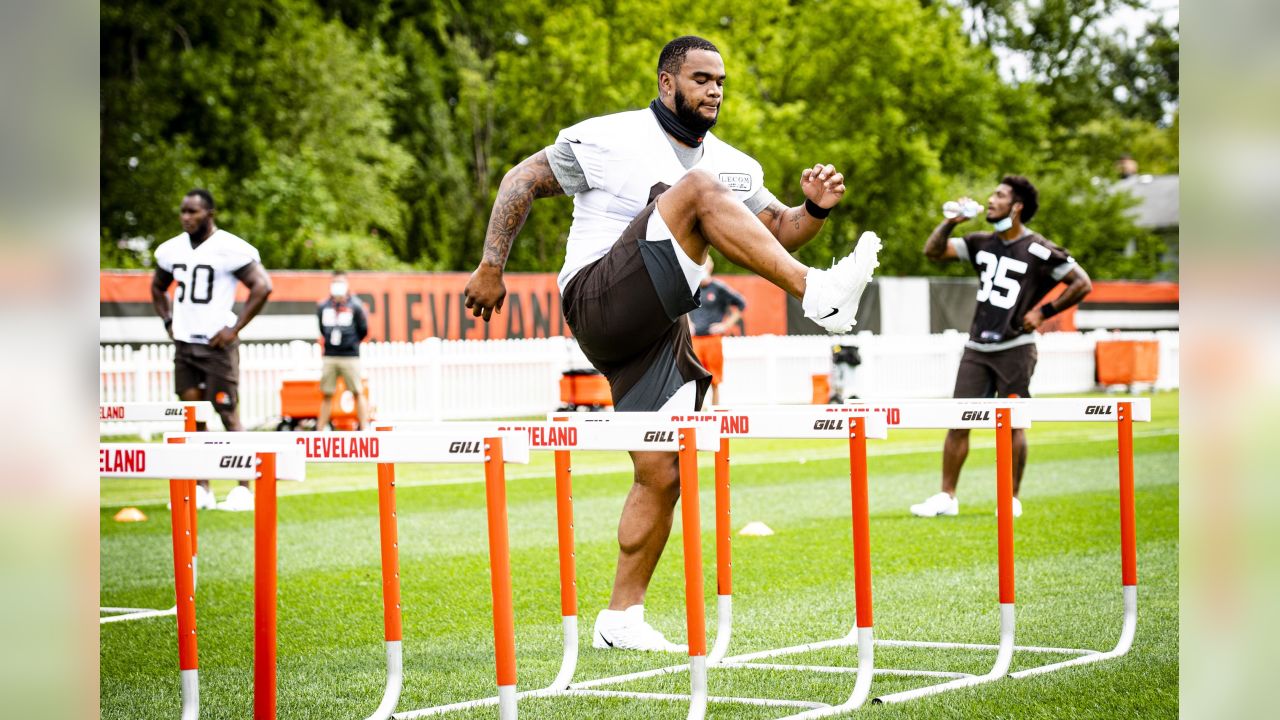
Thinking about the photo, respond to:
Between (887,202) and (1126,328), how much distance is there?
29.2 ft

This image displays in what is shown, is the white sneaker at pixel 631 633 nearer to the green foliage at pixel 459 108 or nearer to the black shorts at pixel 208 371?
the black shorts at pixel 208 371

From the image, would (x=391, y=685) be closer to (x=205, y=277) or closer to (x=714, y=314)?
(x=205, y=277)

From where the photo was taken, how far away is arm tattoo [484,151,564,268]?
5.93m

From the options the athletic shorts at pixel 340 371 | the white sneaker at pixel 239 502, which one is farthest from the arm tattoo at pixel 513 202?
the athletic shorts at pixel 340 371

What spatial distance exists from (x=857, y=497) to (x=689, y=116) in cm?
171

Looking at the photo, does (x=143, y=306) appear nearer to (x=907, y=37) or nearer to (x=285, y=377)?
(x=285, y=377)

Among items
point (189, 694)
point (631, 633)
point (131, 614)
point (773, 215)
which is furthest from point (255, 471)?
point (131, 614)

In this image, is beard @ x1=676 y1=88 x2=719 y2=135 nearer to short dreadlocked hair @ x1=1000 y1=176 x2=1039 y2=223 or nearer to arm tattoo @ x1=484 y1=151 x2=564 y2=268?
arm tattoo @ x1=484 y1=151 x2=564 y2=268

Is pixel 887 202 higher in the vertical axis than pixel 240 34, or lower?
lower

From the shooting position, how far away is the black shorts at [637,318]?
5410mm

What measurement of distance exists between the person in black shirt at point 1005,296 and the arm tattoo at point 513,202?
5.98m

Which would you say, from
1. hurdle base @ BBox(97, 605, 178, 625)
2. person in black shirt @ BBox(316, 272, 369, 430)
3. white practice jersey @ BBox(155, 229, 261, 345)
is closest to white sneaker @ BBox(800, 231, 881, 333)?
hurdle base @ BBox(97, 605, 178, 625)
